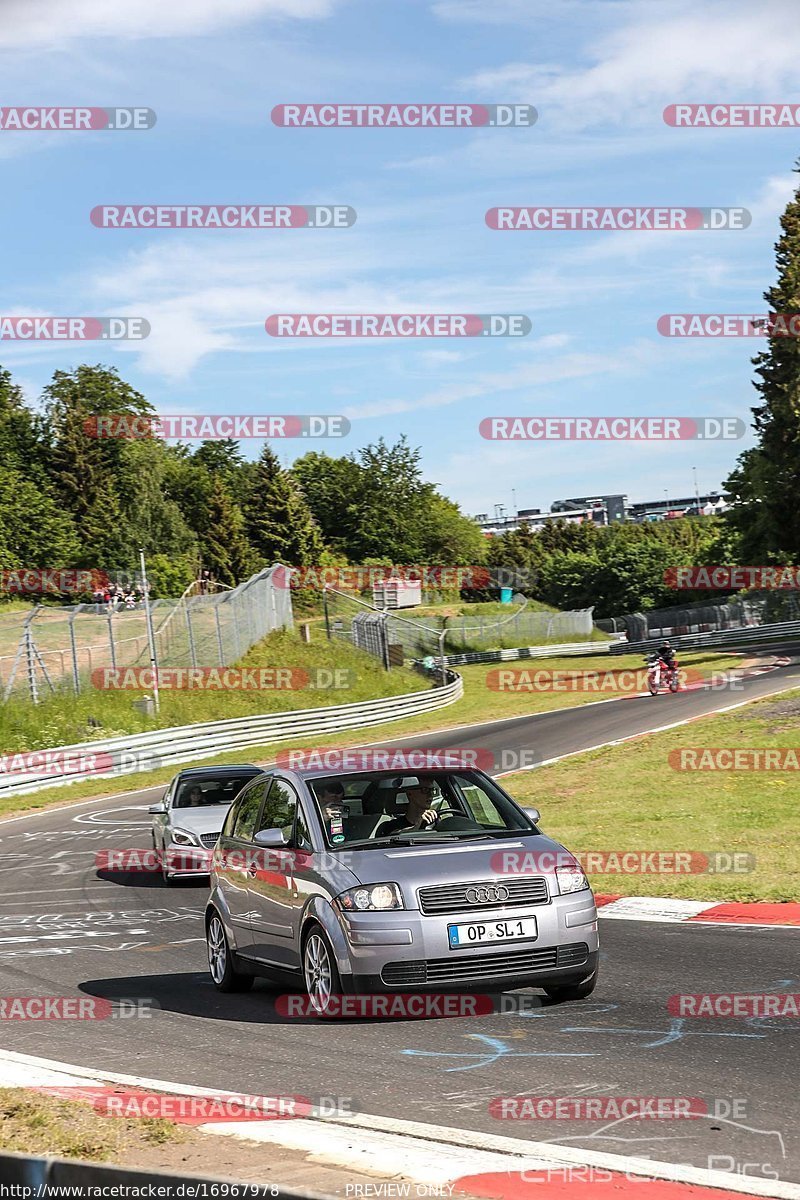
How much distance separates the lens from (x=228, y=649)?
48500mm

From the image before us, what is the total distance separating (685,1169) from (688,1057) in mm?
1957

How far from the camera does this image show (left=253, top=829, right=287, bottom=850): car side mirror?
937 centimetres

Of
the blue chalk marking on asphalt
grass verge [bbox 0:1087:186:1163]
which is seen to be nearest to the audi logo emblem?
the blue chalk marking on asphalt

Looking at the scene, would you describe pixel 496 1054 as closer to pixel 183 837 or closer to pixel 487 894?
pixel 487 894

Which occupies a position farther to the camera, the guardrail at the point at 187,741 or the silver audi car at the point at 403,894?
the guardrail at the point at 187,741

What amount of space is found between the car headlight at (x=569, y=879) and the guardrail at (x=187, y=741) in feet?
80.2

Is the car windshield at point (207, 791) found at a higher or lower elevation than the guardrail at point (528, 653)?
higher

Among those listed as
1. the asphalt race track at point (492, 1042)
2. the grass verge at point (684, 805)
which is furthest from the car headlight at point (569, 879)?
the grass verge at point (684, 805)

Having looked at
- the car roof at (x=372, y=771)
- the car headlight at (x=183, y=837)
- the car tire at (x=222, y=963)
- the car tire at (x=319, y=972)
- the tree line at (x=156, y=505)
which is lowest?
the car headlight at (x=183, y=837)

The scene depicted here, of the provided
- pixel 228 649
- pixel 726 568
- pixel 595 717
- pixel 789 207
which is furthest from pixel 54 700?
pixel 726 568

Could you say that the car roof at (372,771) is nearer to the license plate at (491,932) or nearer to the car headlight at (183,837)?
the license plate at (491,932)

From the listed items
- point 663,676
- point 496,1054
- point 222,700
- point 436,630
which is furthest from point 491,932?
point 436,630

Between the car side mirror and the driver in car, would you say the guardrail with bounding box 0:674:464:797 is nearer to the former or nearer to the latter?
the car side mirror

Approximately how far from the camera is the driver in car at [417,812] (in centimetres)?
945
